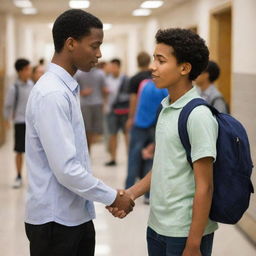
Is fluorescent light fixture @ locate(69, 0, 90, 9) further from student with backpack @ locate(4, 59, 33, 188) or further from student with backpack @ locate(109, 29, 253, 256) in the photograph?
student with backpack @ locate(109, 29, 253, 256)

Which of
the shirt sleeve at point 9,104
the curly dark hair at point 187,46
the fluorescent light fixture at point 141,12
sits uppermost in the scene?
the fluorescent light fixture at point 141,12

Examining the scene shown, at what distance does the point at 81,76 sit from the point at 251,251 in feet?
14.0

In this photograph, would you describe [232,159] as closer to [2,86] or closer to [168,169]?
[168,169]

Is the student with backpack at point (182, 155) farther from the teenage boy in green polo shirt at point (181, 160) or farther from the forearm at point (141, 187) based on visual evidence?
the forearm at point (141, 187)

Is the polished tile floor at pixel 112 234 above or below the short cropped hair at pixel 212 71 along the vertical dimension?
Result: below

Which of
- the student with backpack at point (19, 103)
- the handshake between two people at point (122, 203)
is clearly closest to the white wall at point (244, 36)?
the student with backpack at point (19, 103)

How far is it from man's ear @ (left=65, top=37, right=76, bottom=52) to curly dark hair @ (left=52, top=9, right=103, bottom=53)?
0.04 ft

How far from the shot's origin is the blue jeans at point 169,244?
6.63 feet

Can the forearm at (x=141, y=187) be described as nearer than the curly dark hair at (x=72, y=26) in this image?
No

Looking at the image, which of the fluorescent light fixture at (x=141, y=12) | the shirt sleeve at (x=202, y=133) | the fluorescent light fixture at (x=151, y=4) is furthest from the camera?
the fluorescent light fixture at (x=141, y=12)

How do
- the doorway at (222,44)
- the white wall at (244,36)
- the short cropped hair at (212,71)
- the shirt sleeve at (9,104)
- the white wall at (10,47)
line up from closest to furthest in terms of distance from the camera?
1. the short cropped hair at (212,71)
2. the white wall at (244,36)
3. the shirt sleeve at (9,104)
4. the doorway at (222,44)
5. the white wall at (10,47)

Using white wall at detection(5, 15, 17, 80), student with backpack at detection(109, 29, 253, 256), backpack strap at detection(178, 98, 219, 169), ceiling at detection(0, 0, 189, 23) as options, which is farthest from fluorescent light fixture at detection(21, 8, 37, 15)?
backpack strap at detection(178, 98, 219, 169)

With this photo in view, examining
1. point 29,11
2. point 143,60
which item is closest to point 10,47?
point 29,11

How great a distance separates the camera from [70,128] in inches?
81.4
